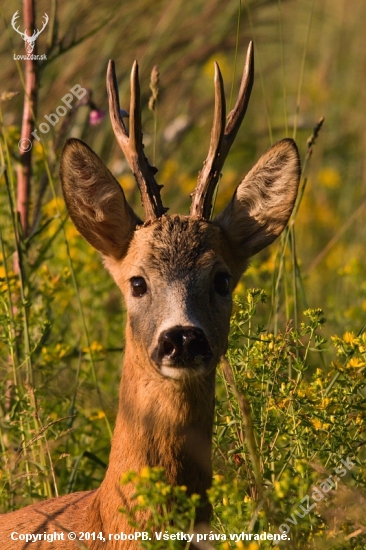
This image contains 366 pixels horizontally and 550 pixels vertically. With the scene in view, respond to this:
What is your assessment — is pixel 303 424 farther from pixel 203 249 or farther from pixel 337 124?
pixel 337 124

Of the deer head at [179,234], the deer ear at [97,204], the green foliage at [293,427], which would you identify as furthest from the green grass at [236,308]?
the deer ear at [97,204]

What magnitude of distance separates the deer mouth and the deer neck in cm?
17

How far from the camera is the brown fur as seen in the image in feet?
13.0

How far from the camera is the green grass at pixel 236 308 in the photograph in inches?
159

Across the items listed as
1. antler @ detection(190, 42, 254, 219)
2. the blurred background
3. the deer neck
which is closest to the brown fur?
the deer neck

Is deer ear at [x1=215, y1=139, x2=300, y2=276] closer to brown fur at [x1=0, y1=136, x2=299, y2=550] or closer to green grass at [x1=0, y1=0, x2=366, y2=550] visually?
brown fur at [x1=0, y1=136, x2=299, y2=550]

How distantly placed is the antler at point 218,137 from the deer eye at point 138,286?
1.34 feet

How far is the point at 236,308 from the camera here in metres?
5.64

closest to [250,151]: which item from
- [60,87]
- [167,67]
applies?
[167,67]

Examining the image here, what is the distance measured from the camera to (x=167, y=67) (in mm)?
8500

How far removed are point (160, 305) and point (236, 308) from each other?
157 centimetres

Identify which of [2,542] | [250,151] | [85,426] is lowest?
[2,542]

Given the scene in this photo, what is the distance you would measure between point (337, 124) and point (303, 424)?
340 inches

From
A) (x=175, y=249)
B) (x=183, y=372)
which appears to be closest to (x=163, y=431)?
(x=183, y=372)
